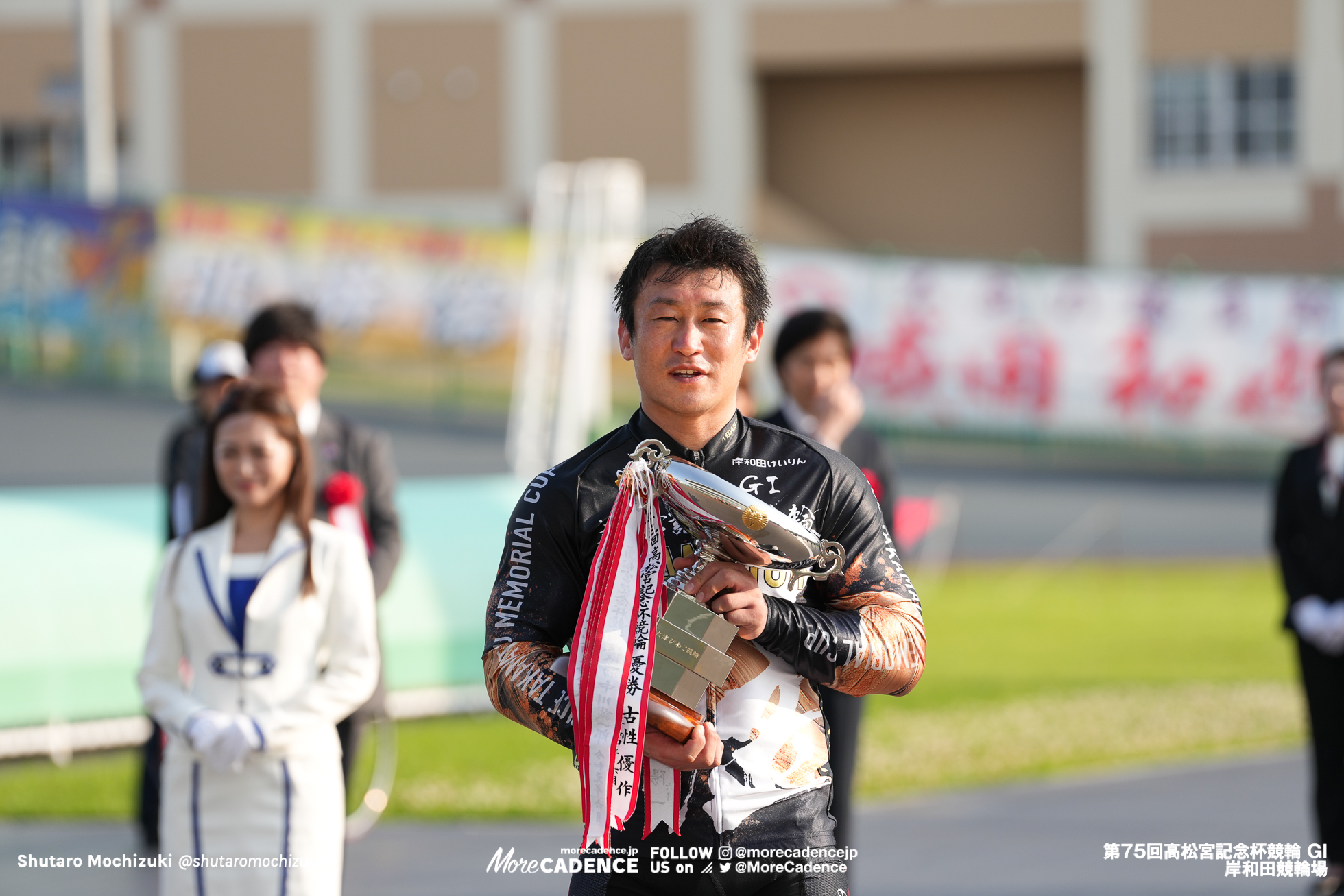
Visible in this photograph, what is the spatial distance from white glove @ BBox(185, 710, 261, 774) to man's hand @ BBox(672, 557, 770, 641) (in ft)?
5.70

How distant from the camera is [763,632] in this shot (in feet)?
8.75

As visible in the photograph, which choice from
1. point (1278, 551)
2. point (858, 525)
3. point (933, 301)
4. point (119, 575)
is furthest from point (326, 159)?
point (858, 525)

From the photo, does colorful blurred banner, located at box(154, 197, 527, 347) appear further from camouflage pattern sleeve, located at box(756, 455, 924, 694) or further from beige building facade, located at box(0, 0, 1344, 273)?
camouflage pattern sleeve, located at box(756, 455, 924, 694)

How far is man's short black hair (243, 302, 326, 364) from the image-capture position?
5.28 m

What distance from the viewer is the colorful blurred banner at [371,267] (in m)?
19.7

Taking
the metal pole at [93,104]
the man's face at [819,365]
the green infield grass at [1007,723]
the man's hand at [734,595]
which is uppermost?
the metal pole at [93,104]

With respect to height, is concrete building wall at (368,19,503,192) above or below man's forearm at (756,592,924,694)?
above

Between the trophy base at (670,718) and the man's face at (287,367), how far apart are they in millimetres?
2951

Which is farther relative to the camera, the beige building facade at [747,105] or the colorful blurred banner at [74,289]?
the beige building facade at [747,105]

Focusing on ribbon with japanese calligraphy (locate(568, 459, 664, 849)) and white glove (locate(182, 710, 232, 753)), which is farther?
white glove (locate(182, 710, 232, 753))

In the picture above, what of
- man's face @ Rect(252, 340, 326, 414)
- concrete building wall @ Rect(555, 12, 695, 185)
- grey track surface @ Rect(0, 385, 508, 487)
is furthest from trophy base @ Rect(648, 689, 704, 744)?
concrete building wall @ Rect(555, 12, 695, 185)

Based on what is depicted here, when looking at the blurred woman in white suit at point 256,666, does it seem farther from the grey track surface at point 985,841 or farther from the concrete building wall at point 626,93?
the concrete building wall at point 626,93

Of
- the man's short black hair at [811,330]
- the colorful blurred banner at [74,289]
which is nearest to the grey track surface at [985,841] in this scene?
the man's short black hair at [811,330]

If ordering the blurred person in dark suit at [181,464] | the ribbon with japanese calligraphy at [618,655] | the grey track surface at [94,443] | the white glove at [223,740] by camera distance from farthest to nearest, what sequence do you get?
the grey track surface at [94,443]
the blurred person in dark suit at [181,464]
the white glove at [223,740]
the ribbon with japanese calligraphy at [618,655]
